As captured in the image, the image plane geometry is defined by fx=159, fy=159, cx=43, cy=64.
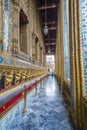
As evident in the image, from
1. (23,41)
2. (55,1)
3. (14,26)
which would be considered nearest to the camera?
(14,26)

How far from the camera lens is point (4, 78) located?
6.95 feet

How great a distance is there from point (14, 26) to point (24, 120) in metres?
2.08

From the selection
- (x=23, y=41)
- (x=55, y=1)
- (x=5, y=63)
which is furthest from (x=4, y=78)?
(x=55, y=1)

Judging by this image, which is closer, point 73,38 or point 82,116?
point 82,116

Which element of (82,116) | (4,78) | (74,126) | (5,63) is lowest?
(74,126)

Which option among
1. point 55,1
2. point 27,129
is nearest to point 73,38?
point 27,129

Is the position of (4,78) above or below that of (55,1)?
below

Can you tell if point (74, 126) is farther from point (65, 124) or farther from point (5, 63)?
point (5, 63)

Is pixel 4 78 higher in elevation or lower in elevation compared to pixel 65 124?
higher

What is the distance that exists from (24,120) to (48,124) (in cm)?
41

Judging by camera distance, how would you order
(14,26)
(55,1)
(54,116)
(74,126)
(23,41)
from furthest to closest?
(55,1), (23,41), (14,26), (54,116), (74,126)

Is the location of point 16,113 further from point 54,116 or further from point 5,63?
point 5,63

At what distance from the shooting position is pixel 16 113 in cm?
260

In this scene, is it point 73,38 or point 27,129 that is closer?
point 27,129
